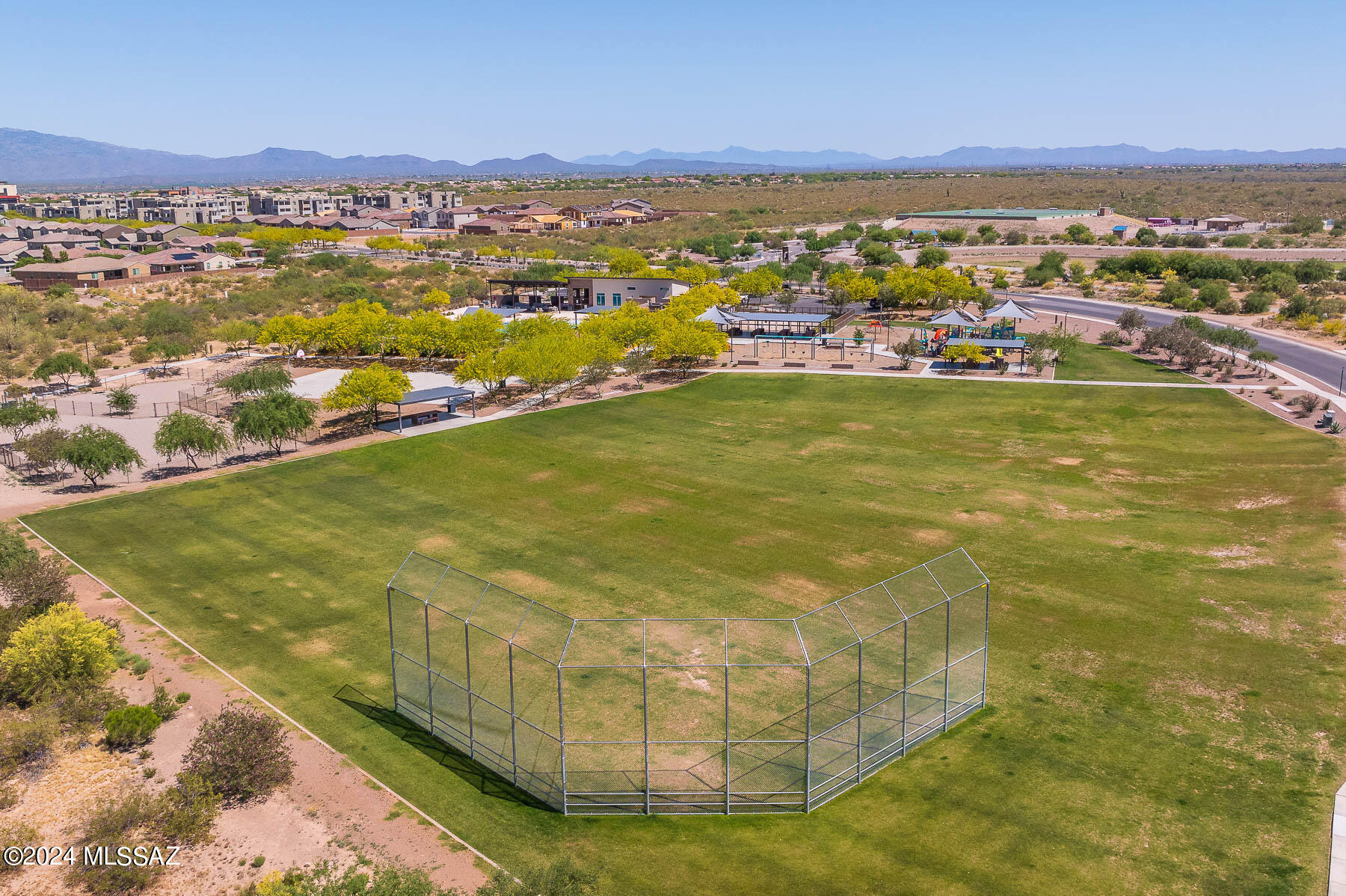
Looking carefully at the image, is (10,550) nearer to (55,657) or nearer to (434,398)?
(55,657)

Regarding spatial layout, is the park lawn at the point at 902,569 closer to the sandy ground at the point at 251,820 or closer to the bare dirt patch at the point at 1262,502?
the bare dirt patch at the point at 1262,502

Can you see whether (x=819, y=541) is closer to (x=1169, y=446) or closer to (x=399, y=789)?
(x=399, y=789)

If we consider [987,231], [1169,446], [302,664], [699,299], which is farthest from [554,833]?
[987,231]

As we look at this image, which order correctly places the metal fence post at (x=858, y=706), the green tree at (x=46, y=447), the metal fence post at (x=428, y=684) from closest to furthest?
the metal fence post at (x=858, y=706)
the metal fence post at (x=428, y=684)
the green tree at (x=46, y=447)

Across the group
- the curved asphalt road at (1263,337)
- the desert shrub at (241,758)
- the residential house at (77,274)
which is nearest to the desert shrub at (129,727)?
the desert shrub at (241,758)

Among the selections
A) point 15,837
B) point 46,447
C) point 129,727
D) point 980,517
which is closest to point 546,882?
point 15,837

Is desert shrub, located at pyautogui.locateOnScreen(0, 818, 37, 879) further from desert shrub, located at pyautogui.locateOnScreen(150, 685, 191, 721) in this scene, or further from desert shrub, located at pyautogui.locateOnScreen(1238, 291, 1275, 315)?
desert shrub, located at pyautogui.locateOnScreen(1238, 291, 1275, 315)
